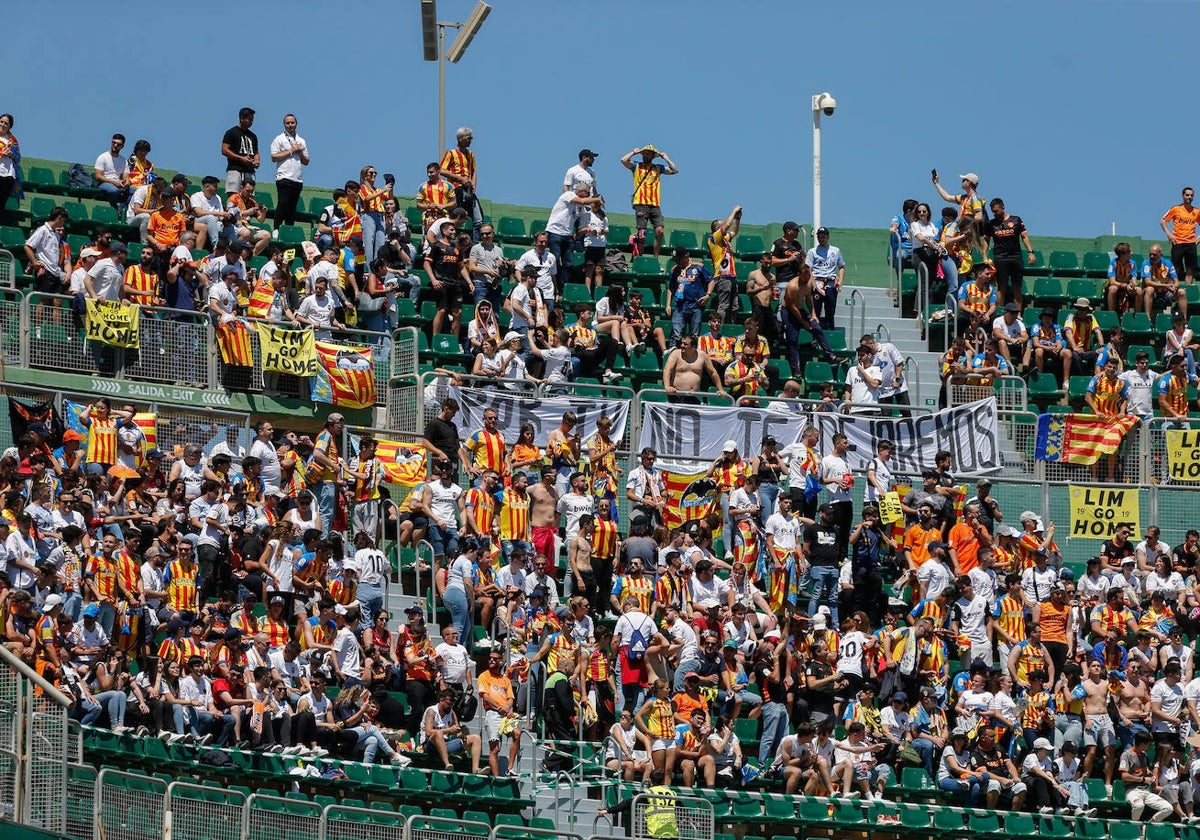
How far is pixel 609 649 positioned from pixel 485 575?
4.97 ft

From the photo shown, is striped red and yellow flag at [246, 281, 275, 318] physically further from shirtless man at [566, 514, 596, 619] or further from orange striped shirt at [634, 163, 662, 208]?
orange striped shirt at [634, 163, 662, 208]

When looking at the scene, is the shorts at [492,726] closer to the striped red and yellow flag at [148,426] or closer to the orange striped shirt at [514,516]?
the orange striped shirt at [514,516]

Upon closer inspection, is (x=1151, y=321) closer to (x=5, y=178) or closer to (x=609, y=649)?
(x=609, y=649)

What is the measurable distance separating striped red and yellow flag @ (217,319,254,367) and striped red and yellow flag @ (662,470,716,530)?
16.6 ft

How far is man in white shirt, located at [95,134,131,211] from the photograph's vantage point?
105ft

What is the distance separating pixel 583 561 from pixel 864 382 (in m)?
5.58

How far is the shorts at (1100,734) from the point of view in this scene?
86.4 feet

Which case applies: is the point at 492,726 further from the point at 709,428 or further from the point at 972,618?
the point at 709,428

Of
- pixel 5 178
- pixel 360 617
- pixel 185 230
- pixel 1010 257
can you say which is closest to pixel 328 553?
pixel 360 617

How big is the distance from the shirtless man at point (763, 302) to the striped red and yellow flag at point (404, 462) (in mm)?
5959

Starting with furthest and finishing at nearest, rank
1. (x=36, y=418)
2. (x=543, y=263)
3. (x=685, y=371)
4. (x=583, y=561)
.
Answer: (x=543, y=263) → (x=685, y=371) → (x=36, y=418) → (x=583, y=561)

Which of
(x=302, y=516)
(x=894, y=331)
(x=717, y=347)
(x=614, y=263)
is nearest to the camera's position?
(x=302, y=516)

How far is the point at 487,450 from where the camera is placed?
2812 cm

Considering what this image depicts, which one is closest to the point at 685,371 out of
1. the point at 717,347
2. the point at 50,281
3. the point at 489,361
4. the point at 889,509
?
the point at 717,347
